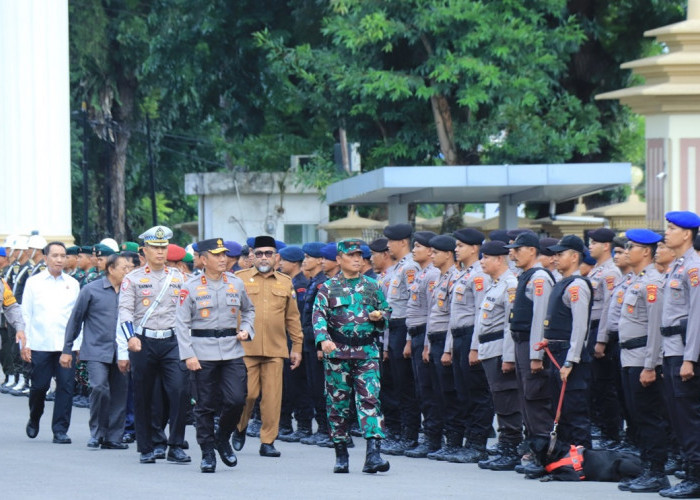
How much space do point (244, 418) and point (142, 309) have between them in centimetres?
165

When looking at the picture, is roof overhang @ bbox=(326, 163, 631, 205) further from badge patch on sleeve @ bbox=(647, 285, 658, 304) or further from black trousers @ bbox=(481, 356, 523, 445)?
badge patch on sleeve @ bbox=(647, 285, 658, 304)

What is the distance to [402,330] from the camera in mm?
15336

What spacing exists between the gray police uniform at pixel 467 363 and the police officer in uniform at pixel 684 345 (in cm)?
253

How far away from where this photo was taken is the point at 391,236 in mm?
15336

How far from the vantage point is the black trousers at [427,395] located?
14.6 meters

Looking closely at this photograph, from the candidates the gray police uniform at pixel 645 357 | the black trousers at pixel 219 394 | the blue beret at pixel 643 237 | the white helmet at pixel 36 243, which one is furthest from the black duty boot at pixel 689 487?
the white helmet at pixel 36 243

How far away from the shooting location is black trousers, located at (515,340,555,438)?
12.9m

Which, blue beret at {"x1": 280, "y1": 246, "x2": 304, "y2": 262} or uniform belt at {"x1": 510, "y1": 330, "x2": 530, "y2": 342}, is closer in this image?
uniform belt at {"x1": 510, "y1": 330, "x2": 530, "y2": 342}

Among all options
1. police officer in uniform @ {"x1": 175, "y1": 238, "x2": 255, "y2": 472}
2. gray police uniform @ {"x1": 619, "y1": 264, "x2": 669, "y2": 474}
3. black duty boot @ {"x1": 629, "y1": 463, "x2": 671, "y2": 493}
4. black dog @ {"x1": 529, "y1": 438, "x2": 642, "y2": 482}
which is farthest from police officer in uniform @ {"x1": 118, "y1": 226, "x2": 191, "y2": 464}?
black duty boot @ {"x1": 629, "y1": 463, "x2": 671, "y2": 493}

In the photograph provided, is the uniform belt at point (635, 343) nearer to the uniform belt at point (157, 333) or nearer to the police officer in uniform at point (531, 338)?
the police officer in uniform at point (531, 338)

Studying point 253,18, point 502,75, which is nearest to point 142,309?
point 502,75

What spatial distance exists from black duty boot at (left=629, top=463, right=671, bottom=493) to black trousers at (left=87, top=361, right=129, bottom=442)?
532 cm

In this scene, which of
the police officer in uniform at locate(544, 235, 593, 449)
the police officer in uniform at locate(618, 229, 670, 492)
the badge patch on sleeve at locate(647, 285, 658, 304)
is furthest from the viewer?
the police officer in uniform at locate(544, 235, 593, 449)

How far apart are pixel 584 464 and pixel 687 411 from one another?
1.23m
